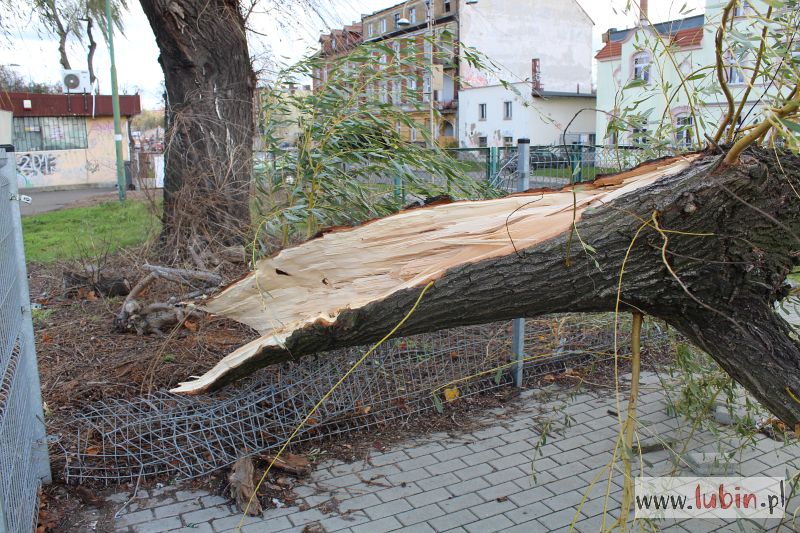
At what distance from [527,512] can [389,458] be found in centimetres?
92

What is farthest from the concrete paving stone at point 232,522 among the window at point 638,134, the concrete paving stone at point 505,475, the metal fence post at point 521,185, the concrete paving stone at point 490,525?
the window at point 638,134

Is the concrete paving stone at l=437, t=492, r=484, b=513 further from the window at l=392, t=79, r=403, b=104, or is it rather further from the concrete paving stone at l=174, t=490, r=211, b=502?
the window at l=392, t=79, r=403, b=104

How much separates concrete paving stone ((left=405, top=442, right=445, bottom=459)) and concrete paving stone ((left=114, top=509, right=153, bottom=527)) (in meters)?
1.50

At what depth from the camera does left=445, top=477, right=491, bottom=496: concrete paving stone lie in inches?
145

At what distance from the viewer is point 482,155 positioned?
7598 mm

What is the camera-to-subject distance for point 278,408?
13.6 ft

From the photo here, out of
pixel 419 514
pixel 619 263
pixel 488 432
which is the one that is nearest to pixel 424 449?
pixel 488 432

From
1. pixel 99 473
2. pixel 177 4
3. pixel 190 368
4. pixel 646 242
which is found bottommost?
pixel 99 473

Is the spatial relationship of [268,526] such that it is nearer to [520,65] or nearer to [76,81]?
[76,81]

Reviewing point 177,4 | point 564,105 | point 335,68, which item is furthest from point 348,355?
point 564,105

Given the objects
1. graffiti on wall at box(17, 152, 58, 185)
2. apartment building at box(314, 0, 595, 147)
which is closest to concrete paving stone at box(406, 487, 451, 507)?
apartment building at box(314, 0, 595, 147)

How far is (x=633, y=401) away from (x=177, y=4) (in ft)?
18.1

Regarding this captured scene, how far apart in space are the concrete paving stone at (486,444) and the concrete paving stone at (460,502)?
552mm

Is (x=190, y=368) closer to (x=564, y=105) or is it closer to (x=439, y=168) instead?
(x=439, y=168)
